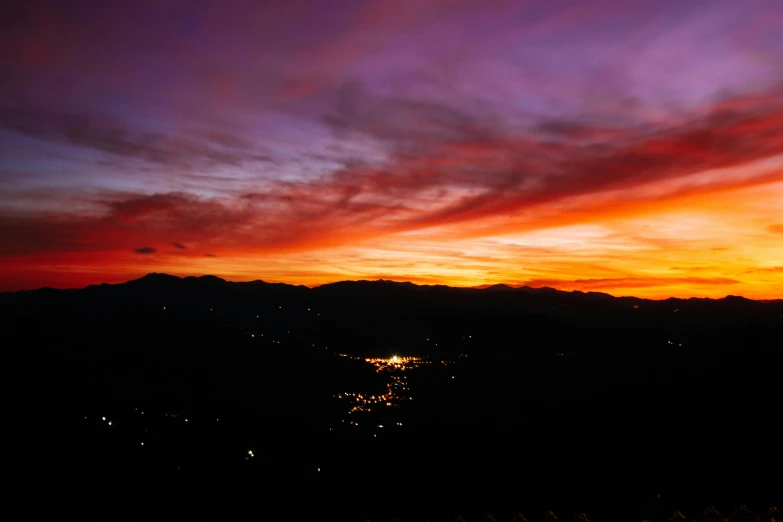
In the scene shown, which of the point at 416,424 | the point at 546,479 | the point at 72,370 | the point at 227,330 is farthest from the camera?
the point at 227,330

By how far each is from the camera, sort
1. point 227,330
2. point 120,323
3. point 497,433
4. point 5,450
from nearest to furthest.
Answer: point 5,450, point 497,433, point 120,323, point 227,330

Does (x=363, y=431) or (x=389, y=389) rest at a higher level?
(x=389, y=389)

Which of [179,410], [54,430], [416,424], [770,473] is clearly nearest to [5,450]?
[54,430]

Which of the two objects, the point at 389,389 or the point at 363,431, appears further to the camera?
the point at 389,389

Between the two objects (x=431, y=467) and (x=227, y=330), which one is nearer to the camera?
(x=431, y=467)

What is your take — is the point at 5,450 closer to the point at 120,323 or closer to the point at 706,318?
the point at 120,323

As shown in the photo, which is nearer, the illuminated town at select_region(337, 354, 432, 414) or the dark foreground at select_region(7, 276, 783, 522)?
the dark foreground at select_region(7, 276, 783, 522)

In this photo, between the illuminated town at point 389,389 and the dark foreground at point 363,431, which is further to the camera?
the illuminated town at point 389,389

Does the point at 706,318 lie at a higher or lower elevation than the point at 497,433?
higher
